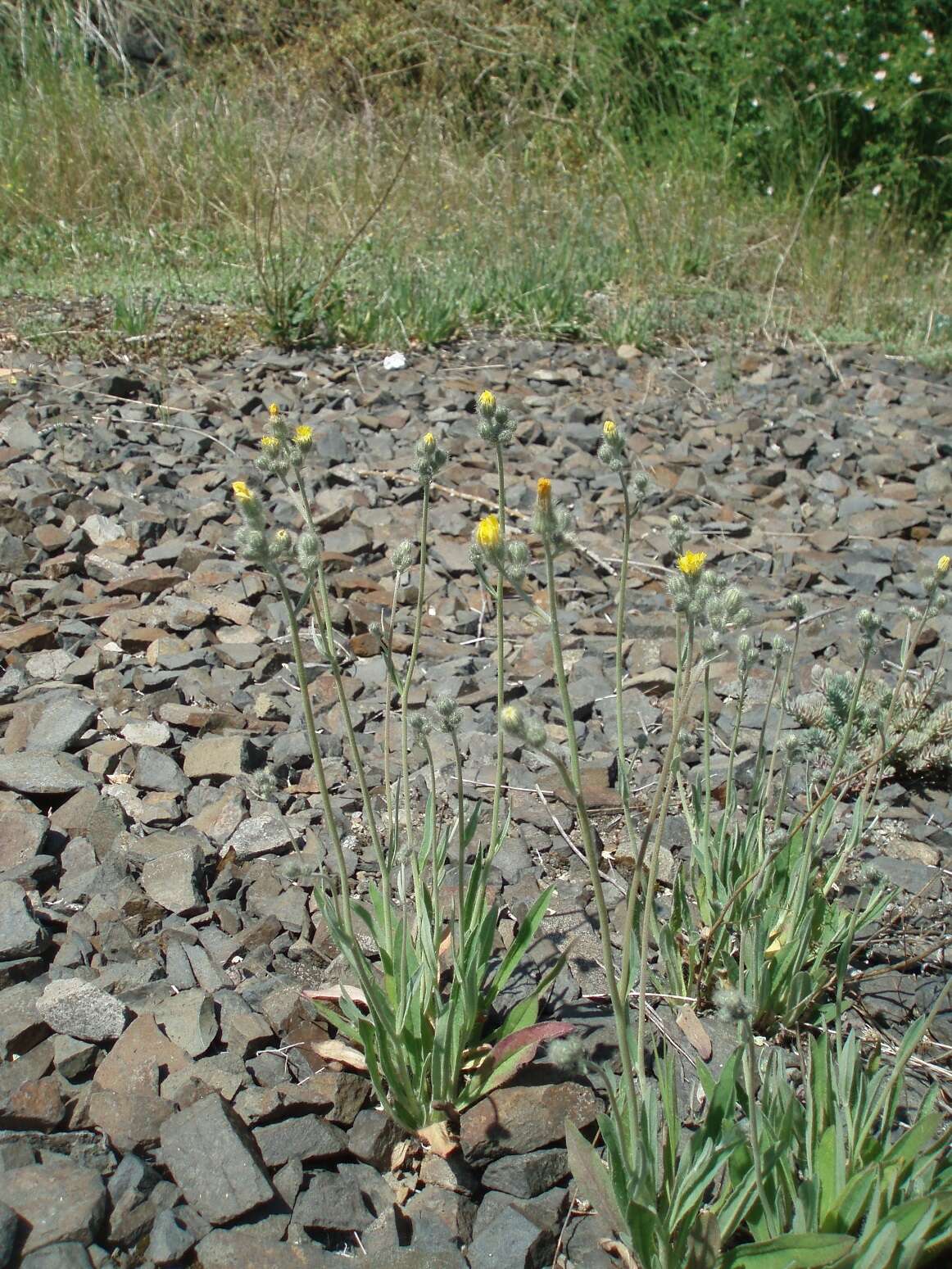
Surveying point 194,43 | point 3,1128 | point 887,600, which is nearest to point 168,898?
point 3,1128

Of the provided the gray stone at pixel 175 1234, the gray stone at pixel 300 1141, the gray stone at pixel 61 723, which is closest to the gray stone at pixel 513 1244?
the gray stone at pixel 300 1141

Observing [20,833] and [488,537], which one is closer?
[488,537]

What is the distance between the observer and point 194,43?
926cm

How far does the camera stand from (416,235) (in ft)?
20.2

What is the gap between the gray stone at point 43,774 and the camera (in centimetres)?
222

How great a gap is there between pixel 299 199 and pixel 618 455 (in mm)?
5422

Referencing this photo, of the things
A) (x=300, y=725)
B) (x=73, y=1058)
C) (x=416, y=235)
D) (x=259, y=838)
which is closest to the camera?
(x=73, y=1058)

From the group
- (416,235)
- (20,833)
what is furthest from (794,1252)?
(416,235)

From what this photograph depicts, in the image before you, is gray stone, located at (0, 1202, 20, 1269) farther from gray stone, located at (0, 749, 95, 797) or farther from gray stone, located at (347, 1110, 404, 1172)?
gray stone, located at (0, 749, 95, 797)

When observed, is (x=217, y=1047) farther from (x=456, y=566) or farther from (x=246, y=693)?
(x=456, y=566)

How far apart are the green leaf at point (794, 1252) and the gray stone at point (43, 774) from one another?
1524mm

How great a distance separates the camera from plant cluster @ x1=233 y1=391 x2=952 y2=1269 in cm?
121

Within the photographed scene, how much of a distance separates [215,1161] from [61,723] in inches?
48.5

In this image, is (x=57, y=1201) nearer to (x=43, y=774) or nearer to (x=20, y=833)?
(x=20, y=833)
